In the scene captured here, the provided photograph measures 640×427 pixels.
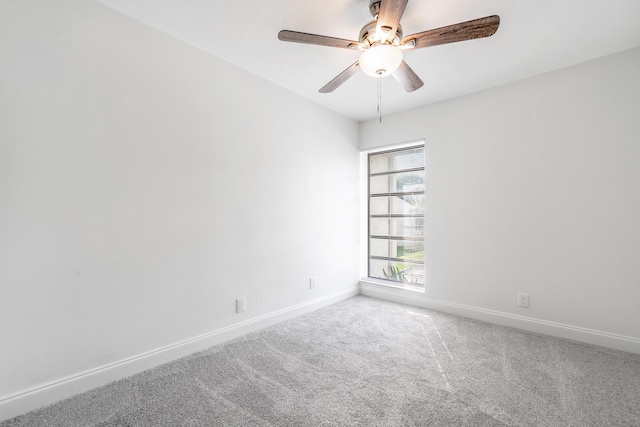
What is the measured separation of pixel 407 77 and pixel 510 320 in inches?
98.4

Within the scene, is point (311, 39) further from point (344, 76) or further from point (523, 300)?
point (523, 300)

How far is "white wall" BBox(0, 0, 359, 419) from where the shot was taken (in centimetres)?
162

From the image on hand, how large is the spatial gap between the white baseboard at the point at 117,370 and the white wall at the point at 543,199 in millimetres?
2039

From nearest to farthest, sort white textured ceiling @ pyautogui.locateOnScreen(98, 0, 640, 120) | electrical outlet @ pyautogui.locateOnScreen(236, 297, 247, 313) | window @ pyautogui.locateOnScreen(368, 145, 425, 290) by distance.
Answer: white textured ceiling @ pyautogui.locateOnScreen(98, 0, 640, 120)
electrical outlet @ pyautogui.locateOnScreen(236, 297, 247, 313)
window @ pyautogui.locateOnScreen(368, 145, 425, 290)

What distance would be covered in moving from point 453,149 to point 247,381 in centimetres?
302

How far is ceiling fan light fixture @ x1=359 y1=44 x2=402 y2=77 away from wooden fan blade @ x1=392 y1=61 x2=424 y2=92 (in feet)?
0.77

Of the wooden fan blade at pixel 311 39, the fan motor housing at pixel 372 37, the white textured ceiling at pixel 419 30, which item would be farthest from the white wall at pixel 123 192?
the fan motor housing at pixel 372 37

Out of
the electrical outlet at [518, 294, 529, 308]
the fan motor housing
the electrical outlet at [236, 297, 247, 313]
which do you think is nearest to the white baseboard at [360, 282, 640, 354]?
the electrical outlet at [518, 294, 529, 308]

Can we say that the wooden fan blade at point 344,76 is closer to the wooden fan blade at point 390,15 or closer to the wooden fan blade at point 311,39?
the wooden fan blade at point 311,39

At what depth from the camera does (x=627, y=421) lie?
1.54m

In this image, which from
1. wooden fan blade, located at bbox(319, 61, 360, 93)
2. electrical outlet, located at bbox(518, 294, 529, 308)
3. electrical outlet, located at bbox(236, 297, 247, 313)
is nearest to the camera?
wooden fan blade, located at bbox(319, 61, 360, 93)

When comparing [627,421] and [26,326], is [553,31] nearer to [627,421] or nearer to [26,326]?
[627,421]

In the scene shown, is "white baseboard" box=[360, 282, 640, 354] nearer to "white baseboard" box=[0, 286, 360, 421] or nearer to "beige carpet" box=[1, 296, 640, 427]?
"beige carpet" box=[1, 296, 640, 427]

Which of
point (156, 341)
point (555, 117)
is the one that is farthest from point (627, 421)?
point (156, 341)
